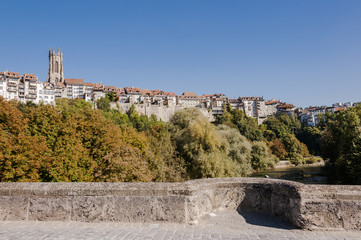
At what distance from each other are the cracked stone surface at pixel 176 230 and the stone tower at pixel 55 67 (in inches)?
5454

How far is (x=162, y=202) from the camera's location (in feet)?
17.9

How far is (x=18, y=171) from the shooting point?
12469mm

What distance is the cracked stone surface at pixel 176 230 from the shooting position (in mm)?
4637

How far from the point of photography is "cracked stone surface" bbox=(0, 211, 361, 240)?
→ 4637 mm

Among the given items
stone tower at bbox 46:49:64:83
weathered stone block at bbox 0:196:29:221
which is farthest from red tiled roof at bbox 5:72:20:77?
weathered stone block at bbox 0:196:29:221

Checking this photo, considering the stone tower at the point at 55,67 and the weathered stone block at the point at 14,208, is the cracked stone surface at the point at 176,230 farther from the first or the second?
the stone tower at the point at 55,67

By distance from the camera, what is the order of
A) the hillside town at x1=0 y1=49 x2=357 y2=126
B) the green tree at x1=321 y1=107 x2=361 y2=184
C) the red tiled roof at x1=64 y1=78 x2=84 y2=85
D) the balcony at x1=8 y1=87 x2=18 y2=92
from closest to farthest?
the green tree at x1=321 y1=107 x2=361 y2=184, the balcony at x1=8 y1=87 x2=18 y2=92, the hillside town at x1=0 y1=49 x2=357 y2=126, the red tiled roof at x1=64 y1=78 x2=84 y2=85

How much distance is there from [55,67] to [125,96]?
156ft

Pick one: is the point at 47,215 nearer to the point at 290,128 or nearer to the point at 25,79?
the point at 25,79

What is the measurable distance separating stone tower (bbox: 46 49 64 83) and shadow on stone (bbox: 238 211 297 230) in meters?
140

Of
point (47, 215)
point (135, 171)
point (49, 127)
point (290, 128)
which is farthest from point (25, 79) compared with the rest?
point (290, 128)

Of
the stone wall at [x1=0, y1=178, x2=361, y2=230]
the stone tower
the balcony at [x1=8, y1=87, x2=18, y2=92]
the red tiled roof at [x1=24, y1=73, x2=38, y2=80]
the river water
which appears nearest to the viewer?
the stone wall at [x1=0, y1=178, x2=361, y2=230]

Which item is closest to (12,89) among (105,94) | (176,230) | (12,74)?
(12,74)

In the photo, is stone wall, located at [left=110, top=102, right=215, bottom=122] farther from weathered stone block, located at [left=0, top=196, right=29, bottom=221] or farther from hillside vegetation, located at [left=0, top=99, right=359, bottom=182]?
weathered stone block, located at [left=0, top=196, right=29, bottom=221]
